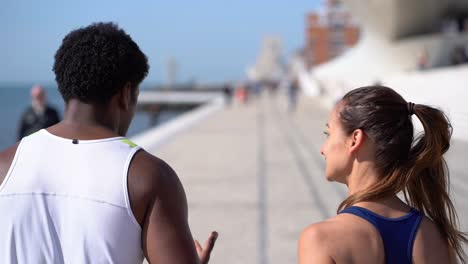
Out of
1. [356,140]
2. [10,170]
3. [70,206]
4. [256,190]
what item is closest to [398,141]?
[356,140]

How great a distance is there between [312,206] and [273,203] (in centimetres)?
50

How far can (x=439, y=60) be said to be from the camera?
2875 centimetres

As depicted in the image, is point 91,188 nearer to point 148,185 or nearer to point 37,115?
point 148,185

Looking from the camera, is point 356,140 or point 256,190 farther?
point 256,190

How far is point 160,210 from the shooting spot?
68.0 inches

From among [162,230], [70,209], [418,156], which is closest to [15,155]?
[70,209]

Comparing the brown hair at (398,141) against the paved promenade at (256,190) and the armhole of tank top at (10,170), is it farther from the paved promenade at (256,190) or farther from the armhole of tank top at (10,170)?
the paved promenade at (256,190)

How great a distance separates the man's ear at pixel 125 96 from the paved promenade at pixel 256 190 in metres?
3.57

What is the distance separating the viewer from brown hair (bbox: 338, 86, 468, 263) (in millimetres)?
1823

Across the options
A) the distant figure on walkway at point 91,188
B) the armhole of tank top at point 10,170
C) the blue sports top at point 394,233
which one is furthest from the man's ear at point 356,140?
the armhole of tank top at point 10,170

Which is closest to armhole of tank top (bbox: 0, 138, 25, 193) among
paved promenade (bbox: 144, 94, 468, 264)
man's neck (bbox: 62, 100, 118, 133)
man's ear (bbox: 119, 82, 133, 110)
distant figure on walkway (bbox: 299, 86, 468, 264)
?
man's neck (bbox: 62, 100, 118, 133)

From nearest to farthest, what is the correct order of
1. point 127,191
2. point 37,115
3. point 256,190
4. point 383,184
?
point 127,191
point 383,184
point 37,115
point 256,190

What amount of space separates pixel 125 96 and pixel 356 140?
672 millimetres

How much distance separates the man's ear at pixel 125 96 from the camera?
189cm
